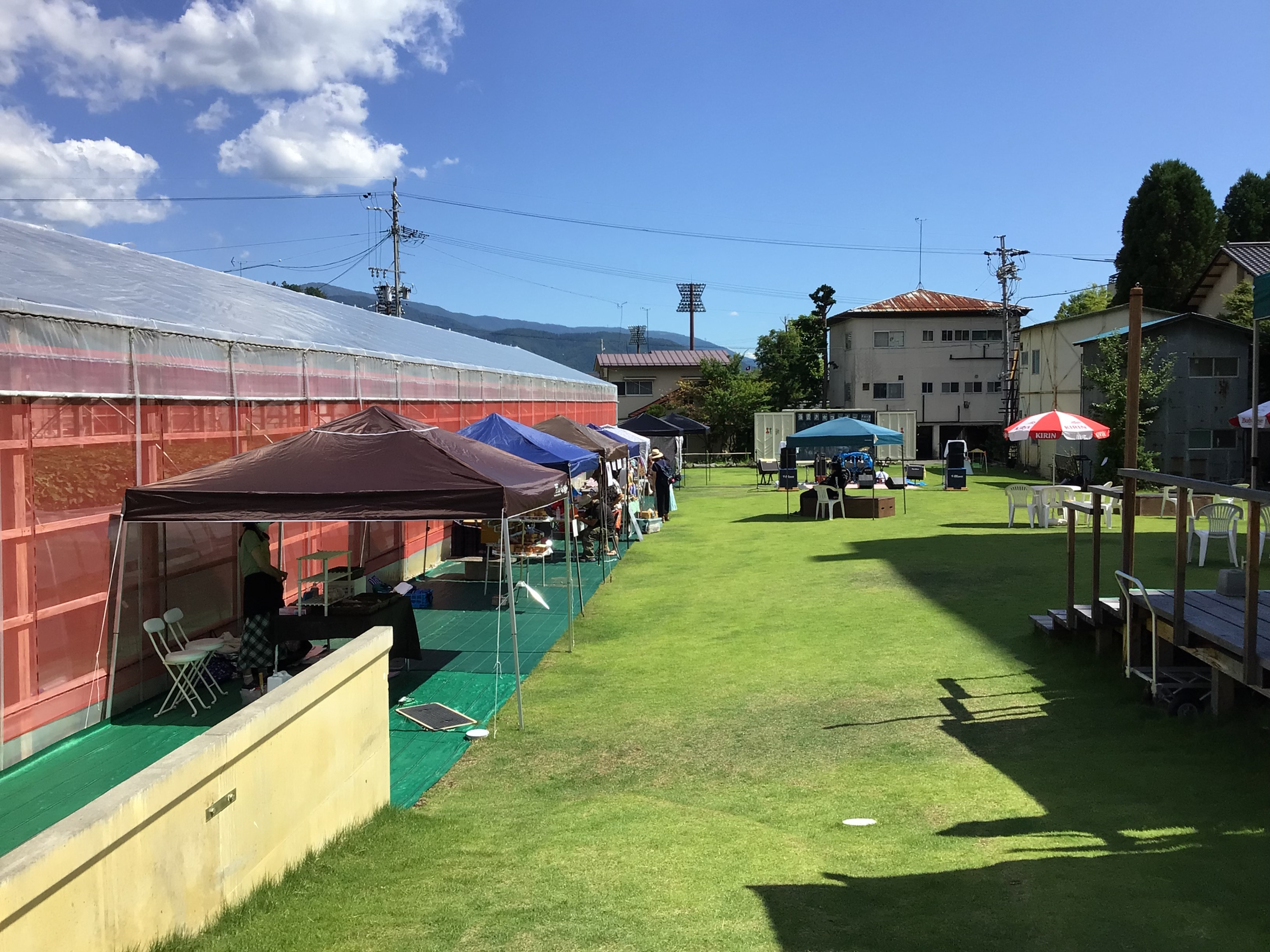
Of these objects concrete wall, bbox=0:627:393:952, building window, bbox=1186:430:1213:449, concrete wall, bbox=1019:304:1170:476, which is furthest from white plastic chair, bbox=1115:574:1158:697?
concrete wall, bbox=1019:304:1170:476

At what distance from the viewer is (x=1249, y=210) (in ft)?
173

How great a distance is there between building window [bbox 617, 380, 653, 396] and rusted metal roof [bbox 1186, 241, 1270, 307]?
33069 mm

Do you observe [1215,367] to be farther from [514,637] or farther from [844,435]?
[514,637]

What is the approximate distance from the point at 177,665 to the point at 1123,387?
26.9 meters

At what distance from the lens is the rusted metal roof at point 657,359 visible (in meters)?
64.0

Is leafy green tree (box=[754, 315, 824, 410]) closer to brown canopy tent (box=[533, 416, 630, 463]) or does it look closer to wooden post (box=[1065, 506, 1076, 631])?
brown canopy tent (box=[533, 416, 630, 463])

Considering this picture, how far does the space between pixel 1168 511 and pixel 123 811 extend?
23914 millimetres

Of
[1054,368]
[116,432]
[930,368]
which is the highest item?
[930,368]

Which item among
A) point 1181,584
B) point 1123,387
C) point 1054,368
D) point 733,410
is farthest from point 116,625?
point 733,410

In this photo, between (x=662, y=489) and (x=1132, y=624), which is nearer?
(x=1132, y=624)

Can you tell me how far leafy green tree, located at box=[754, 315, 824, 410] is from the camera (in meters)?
58.1

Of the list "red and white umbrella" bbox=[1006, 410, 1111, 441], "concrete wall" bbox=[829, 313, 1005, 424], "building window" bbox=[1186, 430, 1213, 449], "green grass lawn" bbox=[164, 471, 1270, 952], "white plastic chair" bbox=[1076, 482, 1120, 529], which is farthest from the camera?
"concrete wall" bbox=[829, 313, 1005, 424]

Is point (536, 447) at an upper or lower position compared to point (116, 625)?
upper

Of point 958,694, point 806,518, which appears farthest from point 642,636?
point 806,518
